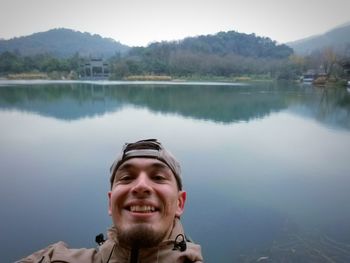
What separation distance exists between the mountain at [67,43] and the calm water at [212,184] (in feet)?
→ 301

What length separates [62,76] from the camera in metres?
39.0

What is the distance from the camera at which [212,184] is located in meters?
4.08

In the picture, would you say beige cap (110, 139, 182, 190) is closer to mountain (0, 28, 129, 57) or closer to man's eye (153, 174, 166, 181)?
man's eye (153, 174, 166, 181)

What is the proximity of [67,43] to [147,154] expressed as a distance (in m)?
120

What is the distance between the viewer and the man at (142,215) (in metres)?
1.06

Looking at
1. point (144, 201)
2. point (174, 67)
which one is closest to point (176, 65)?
point (174, 67)

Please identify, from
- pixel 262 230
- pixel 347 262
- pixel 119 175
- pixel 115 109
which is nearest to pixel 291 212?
pixel 262 230

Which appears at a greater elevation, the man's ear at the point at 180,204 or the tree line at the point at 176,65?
the tree line at the point at 176,65

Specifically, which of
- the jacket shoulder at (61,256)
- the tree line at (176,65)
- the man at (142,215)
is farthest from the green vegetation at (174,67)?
the jacket shoulder at (61,256)

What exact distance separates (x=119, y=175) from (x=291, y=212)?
277cm

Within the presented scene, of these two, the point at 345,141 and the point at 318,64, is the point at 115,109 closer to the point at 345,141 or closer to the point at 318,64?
the point at 345,141

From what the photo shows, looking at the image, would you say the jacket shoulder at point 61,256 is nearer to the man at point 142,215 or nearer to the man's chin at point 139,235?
the man at point 142,215

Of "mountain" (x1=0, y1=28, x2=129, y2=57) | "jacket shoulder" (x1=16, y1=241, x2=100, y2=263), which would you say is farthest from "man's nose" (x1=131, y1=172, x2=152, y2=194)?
"mountain" (x1=0, y1=28, x2=129, y2=57)

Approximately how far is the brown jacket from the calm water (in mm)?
1510
